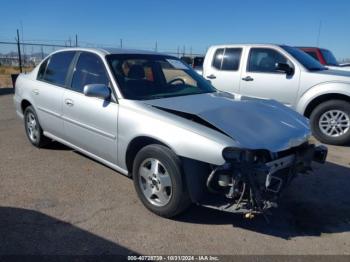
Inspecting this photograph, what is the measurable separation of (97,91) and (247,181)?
1959 mm

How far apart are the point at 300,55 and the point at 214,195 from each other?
5.08m

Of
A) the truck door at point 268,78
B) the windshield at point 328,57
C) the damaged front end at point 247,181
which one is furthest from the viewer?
the windshield at point 328,57

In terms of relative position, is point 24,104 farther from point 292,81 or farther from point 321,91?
point 321,91

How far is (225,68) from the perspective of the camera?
7852mm

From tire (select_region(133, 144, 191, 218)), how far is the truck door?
4250mm

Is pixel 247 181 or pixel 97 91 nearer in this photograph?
pixel 247 181

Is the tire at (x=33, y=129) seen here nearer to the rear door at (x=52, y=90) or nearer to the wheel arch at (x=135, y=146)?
the rear door at (x=52, y=90)

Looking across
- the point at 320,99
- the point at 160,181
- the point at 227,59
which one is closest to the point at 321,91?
the point at 320,99

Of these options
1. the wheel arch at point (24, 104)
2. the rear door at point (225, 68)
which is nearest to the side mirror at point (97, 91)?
the wheel arch at point (24, 104)

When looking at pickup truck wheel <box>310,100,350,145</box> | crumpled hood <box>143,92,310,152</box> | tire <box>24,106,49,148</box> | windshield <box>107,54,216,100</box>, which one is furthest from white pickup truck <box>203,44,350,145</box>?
tire <box>24,106,49,148</box>

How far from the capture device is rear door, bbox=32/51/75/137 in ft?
16.0

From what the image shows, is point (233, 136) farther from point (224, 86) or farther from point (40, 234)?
point (224, 86)

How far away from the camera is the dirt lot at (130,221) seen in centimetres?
308

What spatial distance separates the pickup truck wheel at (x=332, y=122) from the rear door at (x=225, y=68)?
5.96 feet
